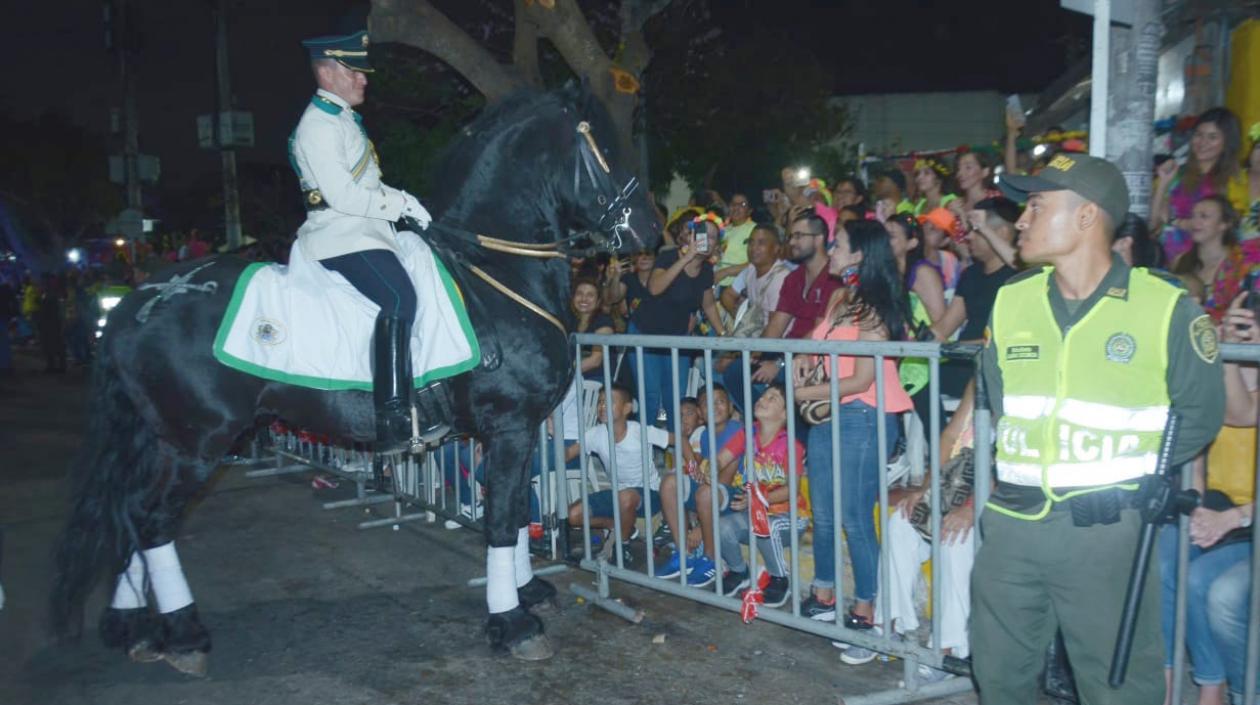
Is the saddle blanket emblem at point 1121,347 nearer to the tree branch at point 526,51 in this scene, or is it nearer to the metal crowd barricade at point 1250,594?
the metal crowd barricade at point 1250,594

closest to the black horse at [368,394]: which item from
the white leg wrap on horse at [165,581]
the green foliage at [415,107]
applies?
the white leg wrap on horse at [165,581]

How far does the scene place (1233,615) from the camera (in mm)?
3479

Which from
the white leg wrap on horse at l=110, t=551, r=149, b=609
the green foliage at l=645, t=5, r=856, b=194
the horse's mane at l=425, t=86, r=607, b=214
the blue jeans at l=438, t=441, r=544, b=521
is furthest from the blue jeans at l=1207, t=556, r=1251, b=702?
the green foliage at l=645, t=5, r=856, b=194

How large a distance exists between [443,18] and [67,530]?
798 centimetres

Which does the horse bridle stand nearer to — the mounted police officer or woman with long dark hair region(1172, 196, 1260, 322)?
the mounted police officer

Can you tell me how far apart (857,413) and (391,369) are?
7.09 feet

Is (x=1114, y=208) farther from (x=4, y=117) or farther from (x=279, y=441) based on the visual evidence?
(x=4, y=117)

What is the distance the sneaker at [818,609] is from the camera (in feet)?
15.9

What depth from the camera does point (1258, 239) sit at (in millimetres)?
4816

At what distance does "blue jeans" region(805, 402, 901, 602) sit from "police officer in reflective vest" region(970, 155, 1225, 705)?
58.3 inches

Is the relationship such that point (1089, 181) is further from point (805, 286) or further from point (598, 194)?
point (805, 286)

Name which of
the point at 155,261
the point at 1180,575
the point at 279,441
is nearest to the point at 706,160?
the point at 155,261

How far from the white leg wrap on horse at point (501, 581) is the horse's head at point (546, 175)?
1587mm

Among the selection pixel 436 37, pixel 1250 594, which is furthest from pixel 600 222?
pixel 436 37
